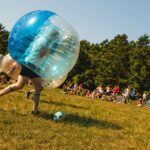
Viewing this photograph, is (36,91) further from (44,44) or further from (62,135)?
(62,135)

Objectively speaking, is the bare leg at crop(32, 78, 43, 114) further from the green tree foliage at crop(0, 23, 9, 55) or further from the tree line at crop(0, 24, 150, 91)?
the green tree foliage at crop(0, 23, 9, 55)

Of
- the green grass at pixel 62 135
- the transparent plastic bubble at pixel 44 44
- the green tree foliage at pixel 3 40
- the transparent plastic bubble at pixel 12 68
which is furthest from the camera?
the green tree foliage at pixel 3 40

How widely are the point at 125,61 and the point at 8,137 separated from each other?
2218 inches

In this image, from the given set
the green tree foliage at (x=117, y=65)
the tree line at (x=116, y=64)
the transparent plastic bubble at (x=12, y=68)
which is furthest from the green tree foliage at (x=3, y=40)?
the transparent plastic bubble at (x=12, y=68)

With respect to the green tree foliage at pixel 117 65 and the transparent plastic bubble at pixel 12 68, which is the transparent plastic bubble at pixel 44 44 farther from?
the green tree foliage at pixel 117 65

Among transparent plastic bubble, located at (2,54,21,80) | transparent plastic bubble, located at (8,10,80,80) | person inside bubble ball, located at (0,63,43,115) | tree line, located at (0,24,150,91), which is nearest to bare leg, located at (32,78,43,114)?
person inside bubble ball, located at (0,63,43,115)

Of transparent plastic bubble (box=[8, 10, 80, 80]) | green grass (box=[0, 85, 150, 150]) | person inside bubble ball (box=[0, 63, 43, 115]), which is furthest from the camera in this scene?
person inside bubble ball (box=[0, 63, 43, 115])

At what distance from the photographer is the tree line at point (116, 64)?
183ft

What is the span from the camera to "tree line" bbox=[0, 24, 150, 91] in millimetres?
55875

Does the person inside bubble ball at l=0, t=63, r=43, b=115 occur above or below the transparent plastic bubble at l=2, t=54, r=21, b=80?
below

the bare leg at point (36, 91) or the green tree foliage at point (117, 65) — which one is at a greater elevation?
the green tree foliage at point (117, 65)

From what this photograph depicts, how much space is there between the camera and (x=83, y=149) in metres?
5.33

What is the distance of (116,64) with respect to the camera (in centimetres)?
5916

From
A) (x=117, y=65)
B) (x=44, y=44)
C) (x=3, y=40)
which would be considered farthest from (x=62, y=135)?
(x=3, y=40)
